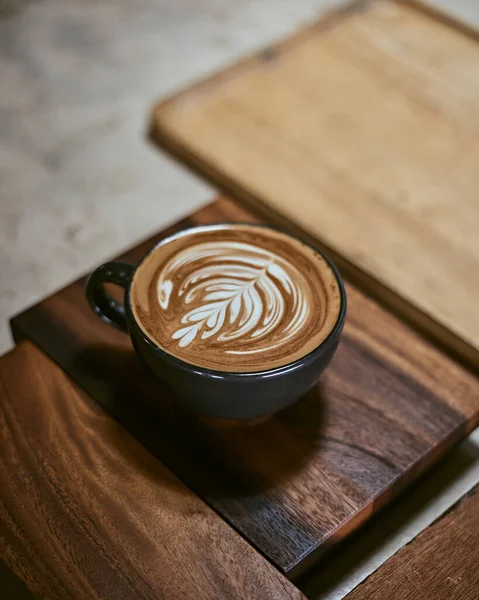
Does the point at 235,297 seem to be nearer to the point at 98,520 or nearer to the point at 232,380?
the point at 232,380

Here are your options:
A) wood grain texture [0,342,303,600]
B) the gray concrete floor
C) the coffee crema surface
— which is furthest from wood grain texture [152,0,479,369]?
wood grain texture [0,342,303,600]

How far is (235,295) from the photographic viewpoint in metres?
0.69

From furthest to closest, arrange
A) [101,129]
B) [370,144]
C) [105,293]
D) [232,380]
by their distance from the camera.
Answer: [101,129], [370,144], [105,293], [232,380]

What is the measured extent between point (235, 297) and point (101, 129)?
0.65 m

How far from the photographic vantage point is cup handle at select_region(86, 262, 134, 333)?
699mm

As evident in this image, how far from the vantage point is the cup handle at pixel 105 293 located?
699 millimetres

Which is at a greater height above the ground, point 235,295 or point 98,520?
point 235,295

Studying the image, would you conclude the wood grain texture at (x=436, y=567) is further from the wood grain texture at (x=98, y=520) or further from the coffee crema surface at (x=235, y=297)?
the coffee crema surface at (x=235, y=297)

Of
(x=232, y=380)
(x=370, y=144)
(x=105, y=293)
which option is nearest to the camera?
(x=232, y=380)

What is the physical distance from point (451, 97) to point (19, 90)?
677 millimetres

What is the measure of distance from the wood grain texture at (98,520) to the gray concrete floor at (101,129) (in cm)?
16

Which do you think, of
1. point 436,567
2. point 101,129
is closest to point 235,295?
point 436,567

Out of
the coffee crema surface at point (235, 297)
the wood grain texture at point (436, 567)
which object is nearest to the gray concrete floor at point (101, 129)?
the wood grain texture at point (436, 567)

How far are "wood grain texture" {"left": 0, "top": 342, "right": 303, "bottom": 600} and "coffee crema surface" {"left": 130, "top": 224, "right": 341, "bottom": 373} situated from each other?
0.11 metres
